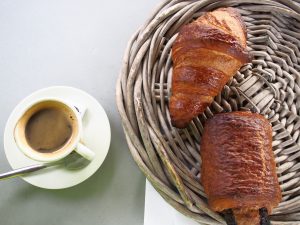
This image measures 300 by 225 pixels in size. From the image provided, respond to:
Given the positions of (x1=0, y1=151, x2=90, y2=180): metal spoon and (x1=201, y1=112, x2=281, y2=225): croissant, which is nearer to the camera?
(x1=201, y1=112, x2=281, y2=225): croissant

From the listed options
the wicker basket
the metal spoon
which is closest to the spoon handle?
the metal spoon

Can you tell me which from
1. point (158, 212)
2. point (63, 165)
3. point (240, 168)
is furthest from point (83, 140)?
point (240, 168)

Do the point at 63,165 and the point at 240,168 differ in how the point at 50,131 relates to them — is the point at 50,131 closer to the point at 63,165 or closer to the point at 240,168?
the point at 63,165

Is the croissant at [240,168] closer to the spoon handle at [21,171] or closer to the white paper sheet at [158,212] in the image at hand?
the white paper sheet at [158,212]

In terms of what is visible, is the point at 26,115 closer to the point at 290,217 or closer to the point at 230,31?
the point at 230,31

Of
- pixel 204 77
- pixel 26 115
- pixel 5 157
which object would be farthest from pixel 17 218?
pixel 204 77

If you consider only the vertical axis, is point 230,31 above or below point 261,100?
above

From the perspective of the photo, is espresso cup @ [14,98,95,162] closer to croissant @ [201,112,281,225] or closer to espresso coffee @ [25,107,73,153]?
espresso coffee @ [25,107,73,153]
